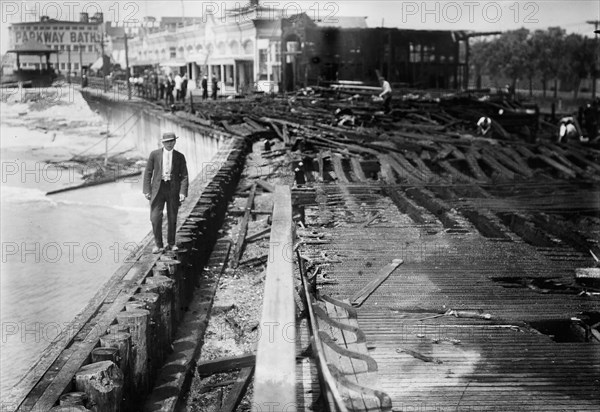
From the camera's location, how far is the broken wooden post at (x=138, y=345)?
5.84 meters

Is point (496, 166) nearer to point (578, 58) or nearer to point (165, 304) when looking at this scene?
point (165, 304)

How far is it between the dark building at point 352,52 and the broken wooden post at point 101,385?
35.2 metres

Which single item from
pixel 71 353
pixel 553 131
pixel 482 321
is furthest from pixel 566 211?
pixel 553 131

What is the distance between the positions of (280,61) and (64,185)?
788 inches

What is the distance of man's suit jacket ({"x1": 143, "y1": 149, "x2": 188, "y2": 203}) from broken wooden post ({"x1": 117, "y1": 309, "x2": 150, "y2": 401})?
2737mm

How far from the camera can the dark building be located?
4088cm

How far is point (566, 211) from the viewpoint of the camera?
11523 millimetres

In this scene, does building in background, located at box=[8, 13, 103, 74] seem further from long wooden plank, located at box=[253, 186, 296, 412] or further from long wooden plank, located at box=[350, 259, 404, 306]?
long wooden plank, located at box=[253, 186, 296, 412]

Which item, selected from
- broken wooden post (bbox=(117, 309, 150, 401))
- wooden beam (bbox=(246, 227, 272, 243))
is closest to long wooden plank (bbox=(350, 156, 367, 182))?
wooden beam (bbox=(246, 227, 272, 243))

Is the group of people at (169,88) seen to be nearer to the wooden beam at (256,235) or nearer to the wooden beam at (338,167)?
the wooden beam at (338,167)

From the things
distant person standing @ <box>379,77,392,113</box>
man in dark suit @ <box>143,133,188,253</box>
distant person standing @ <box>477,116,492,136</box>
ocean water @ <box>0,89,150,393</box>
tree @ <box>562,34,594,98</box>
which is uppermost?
tree @ <box>562,34,594,98</box>

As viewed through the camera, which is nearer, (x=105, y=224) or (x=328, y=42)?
(x=105, y=224)

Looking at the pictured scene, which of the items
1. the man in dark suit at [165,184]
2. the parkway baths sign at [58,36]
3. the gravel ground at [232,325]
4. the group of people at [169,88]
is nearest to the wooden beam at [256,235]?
the gravel ground at [232,325]

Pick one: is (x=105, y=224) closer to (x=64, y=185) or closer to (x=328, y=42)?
(x=64, y=185)
